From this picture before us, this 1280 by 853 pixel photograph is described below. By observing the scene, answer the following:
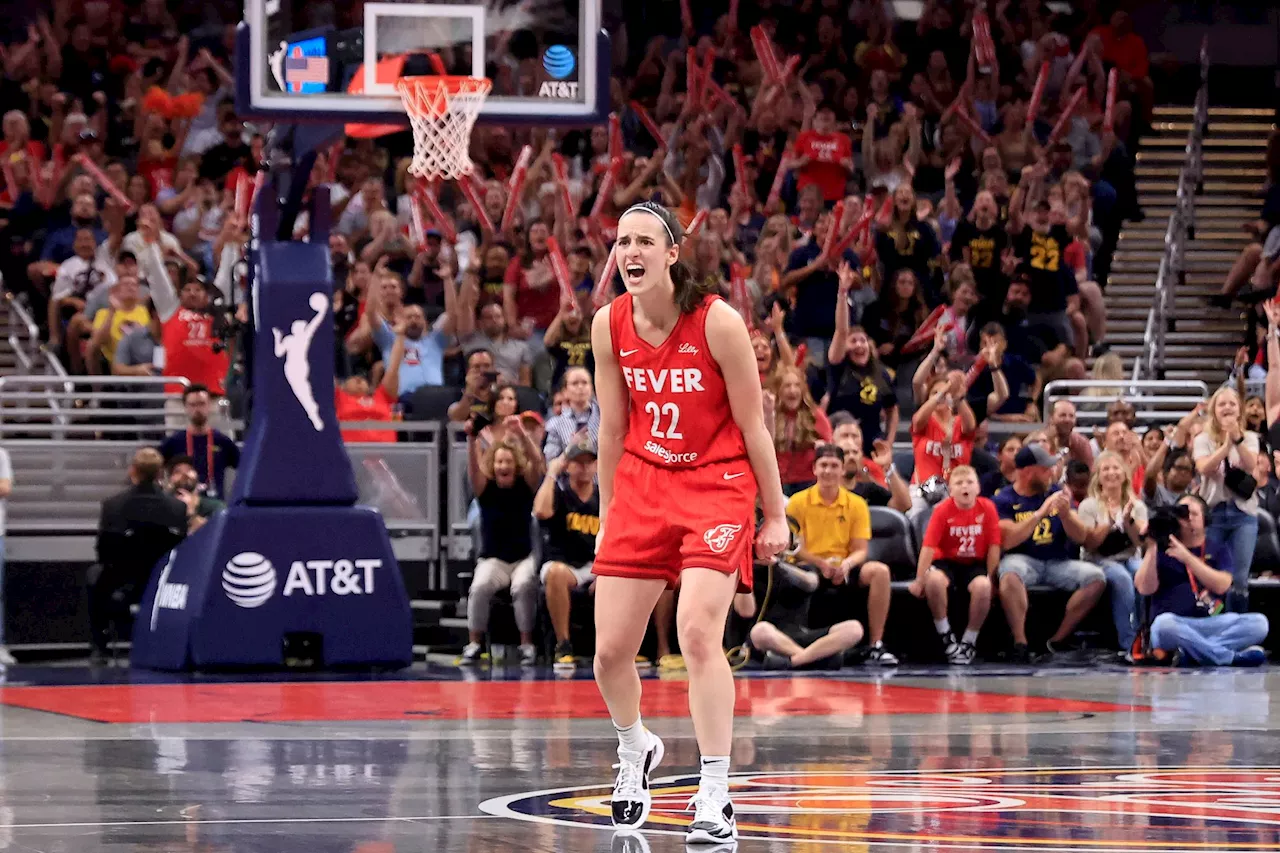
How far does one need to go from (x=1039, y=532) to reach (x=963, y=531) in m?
0.70

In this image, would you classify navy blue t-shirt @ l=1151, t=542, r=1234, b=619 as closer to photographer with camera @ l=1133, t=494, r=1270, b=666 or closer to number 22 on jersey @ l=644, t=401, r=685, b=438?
photographer with camera @ l=1133, t=494, r=1270, b=666

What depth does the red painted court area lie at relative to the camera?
11789 mm

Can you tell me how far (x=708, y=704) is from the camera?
23.2ft

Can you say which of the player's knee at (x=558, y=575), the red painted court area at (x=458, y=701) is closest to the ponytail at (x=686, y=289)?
the red painted court area at (x=458, y=701)

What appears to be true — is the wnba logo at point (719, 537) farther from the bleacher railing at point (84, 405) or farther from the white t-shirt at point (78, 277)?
the white t-shirt at point (78, 277)

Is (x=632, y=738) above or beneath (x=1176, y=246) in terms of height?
beneath

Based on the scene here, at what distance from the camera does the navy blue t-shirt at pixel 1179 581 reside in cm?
1562

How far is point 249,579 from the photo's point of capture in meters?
14.6

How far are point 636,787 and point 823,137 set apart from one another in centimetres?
1551

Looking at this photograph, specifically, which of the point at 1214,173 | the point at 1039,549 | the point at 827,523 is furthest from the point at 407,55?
the point at 1214,173

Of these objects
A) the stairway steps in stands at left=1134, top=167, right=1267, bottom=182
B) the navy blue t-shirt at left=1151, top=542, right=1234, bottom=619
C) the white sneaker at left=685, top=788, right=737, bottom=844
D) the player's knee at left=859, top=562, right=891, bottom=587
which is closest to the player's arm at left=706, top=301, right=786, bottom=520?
the white sneaker at left=685, top=788, right=737, bottom=844

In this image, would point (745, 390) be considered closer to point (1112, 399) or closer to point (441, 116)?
point (441, 116)

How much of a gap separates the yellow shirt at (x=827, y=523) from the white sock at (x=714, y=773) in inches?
336

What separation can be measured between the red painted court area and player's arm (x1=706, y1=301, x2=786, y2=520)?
179 inches
